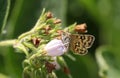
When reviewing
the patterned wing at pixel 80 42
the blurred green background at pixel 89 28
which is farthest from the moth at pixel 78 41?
the blurred green background at pixel 89 28

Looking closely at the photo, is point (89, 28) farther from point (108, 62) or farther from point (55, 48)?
point (55, 48)

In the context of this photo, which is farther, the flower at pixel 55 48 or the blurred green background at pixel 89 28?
the blurred green background at pixel 89 28

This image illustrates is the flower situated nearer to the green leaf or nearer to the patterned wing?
the patterned wing

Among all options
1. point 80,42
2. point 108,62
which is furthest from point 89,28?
point 80,42

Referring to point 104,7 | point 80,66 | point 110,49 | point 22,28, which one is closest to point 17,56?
point 22,28

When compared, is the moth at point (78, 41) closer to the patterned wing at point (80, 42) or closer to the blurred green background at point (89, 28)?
the patterned wing at point (80, 42)
